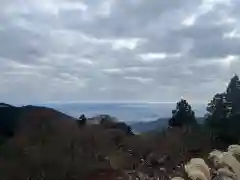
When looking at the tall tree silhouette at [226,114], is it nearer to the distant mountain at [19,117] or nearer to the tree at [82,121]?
the tree at [82,121]

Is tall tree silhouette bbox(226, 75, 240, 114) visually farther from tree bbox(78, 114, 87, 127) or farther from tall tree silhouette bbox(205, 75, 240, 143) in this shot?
tree bbox(78, 114, 87, 127)

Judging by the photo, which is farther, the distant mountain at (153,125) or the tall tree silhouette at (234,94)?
the distant mountain at (153,125)

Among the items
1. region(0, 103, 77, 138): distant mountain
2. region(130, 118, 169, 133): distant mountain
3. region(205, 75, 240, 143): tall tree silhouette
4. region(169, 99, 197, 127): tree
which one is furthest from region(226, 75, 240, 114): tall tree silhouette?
region(0, 103, 77, 138): distant mountain

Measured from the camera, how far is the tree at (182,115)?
102 feet

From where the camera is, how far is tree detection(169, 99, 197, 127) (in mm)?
31053

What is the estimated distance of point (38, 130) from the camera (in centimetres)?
1967

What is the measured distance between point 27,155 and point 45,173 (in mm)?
917

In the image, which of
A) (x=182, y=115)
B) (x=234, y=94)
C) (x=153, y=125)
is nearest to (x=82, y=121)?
(x=182, y=115)

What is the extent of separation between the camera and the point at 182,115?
104 feet

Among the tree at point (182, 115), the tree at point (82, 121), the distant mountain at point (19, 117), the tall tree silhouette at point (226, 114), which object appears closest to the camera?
the distant mountain at point (19, 117)

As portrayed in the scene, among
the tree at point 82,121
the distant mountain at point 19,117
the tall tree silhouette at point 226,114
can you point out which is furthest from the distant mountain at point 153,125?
the distant mountain at point 19,117

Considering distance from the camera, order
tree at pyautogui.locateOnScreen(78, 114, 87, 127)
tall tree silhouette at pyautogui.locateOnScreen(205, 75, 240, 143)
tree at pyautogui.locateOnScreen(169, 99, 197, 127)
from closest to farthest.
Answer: tree at pyautogui.locateOnScreen(78, 114, 87, 127)
tall tree silhouette at pyautogui.locateOnScreen(205, 75, 240, 143)
tree at pyautogui.locateOnScreen(169, 99, 197, 127)

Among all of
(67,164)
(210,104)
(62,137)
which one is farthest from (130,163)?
(210,104)

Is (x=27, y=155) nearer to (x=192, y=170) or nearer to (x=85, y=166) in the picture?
(x=85, y=166)
